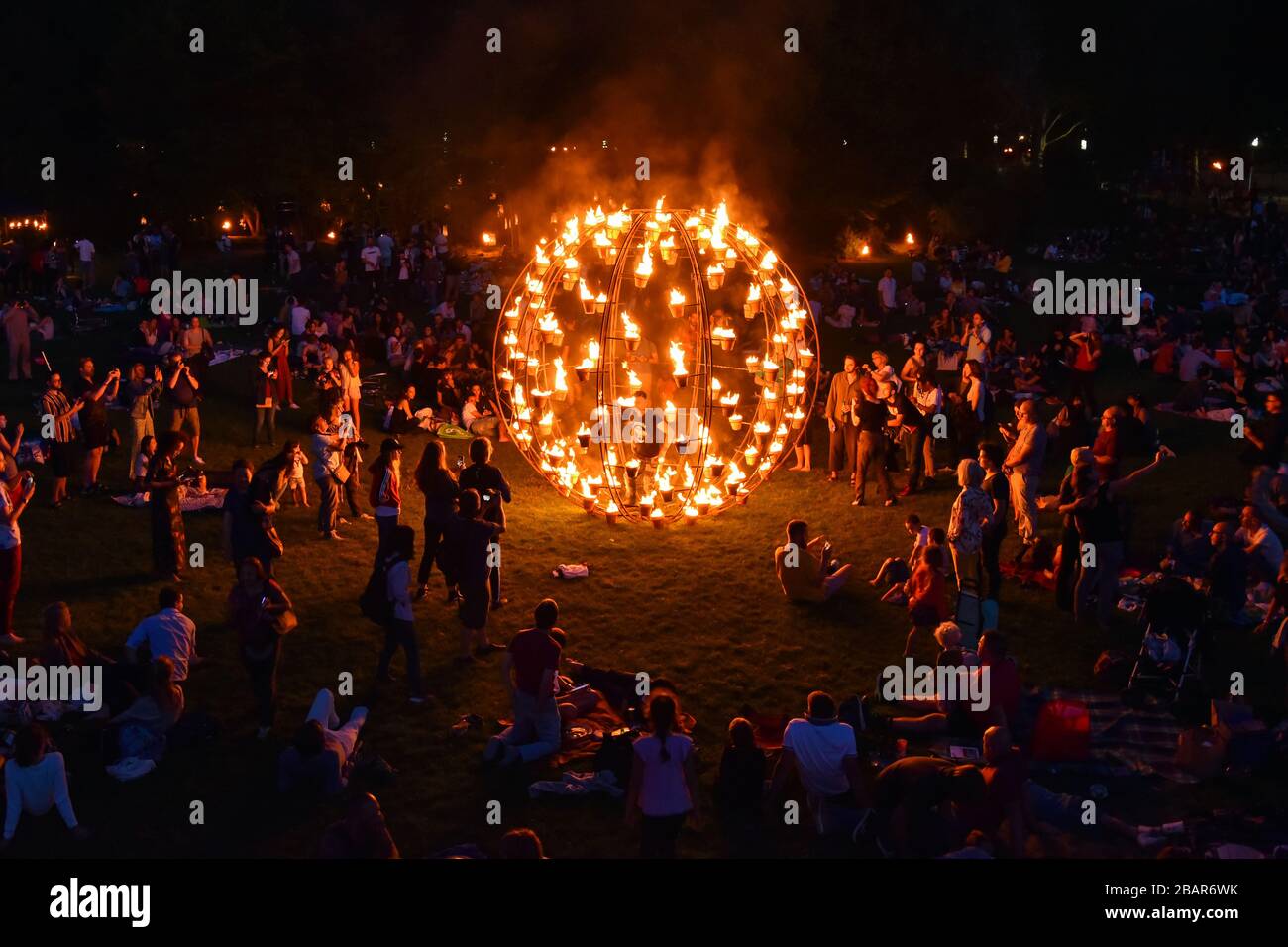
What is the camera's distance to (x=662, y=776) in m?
7.55

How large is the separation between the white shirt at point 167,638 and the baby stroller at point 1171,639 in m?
8.01

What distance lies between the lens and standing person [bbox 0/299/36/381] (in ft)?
67.9

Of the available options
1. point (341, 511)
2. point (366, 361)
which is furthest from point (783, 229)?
point (341, 511)

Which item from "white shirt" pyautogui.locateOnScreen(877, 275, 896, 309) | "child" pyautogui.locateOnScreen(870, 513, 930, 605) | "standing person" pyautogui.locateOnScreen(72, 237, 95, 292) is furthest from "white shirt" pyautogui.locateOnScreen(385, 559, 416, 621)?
"standing person" pyautogui.locateOnScreen(72, 237, 95, 292)

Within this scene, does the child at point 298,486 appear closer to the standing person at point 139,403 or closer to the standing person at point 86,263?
the standing person at point 139,403

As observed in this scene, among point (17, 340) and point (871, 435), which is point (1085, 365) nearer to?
point (871, 435)

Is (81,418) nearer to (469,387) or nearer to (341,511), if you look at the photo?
(341,511)

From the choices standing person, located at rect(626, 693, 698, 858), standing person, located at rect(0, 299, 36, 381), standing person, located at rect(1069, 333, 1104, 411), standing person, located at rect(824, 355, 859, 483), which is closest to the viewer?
standing person, located at rect(626, 693, 698, 858)

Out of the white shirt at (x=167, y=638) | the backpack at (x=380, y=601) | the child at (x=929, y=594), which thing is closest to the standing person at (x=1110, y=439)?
the child at (x=929, y=594)

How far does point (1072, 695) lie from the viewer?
10.6m

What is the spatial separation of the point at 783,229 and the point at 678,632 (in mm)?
23055

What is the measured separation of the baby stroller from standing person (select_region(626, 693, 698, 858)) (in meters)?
4.84

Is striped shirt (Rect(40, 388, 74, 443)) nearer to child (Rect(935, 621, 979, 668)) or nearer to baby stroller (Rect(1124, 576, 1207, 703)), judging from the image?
child (Rect(935, 621, 979, 668))
